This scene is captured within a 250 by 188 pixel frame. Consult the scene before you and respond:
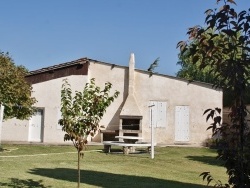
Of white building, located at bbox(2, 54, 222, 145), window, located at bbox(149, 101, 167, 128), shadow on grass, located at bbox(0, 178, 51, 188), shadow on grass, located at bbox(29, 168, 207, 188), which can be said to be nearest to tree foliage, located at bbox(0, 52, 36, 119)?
shadow on grass, located at bbox(29, 168, 207, 188)

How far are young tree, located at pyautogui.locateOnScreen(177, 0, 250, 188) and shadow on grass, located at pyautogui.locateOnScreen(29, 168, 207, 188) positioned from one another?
649 centimetres

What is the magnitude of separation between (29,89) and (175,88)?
1115cm

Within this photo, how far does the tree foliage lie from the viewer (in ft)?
57.6

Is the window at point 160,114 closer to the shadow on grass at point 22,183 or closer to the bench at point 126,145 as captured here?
the bench at point 126,145

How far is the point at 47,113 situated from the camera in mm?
25688

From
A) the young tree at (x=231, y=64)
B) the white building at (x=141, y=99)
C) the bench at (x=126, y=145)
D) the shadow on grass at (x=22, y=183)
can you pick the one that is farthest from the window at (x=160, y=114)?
the young tree at (x=231, y=64)

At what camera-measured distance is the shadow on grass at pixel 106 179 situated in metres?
10.7

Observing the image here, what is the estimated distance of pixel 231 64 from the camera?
402 centimetres

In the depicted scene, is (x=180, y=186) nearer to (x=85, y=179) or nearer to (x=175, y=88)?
(x=85, y=179)

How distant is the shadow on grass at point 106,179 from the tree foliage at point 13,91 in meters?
5.95

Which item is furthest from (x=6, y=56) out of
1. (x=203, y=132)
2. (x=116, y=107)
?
(x=203, y=132)

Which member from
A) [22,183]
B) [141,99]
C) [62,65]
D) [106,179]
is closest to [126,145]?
[106,179]

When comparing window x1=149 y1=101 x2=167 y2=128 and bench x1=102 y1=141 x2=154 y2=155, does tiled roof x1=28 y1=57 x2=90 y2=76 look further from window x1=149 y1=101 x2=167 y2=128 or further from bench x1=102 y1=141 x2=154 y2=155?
bench x1=102 y1=141 x2=154 y2=155

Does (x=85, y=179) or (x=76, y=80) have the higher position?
(x=76, y=80)
